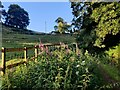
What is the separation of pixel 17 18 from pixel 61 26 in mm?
2413

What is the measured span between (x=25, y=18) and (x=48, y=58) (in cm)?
743

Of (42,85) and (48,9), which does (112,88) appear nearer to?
A: (42,85)

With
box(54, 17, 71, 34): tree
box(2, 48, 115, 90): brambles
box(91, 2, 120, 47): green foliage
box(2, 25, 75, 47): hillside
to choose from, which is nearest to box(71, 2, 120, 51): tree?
box(91, 2, 120, 47): green foliage

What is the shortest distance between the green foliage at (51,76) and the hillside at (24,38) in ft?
26.9

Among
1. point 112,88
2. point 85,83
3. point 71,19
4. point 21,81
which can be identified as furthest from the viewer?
point 71,19

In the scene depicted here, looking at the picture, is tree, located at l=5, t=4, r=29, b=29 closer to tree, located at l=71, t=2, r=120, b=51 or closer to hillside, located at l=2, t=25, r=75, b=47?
hillside, located at l=2, t=25, r=75, b=47

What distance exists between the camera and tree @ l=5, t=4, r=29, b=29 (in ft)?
42.6

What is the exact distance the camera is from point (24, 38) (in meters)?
15.1

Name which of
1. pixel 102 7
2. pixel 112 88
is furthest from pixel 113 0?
pixel 112 88

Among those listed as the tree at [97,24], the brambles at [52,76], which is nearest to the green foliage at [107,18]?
the tree at [97,24]

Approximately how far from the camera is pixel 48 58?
576 centimetres

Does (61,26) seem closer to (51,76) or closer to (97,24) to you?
(97,24)

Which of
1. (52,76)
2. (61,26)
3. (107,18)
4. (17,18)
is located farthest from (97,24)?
(52,76)

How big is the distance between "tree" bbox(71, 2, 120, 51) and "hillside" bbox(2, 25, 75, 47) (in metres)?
0.98
